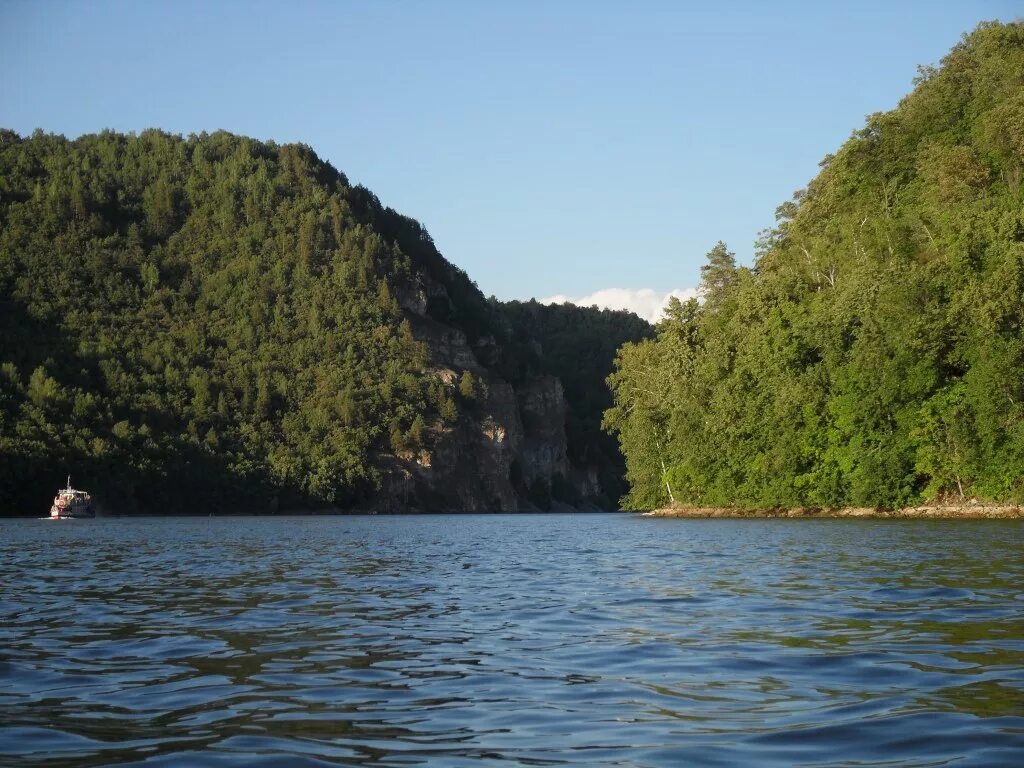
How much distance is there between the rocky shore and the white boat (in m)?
57.5

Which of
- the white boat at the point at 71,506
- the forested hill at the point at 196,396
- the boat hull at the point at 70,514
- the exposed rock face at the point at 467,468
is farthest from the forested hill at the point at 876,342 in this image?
the exposed rock face at the point at 467,468

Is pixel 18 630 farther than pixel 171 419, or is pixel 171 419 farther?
pixel 171 419

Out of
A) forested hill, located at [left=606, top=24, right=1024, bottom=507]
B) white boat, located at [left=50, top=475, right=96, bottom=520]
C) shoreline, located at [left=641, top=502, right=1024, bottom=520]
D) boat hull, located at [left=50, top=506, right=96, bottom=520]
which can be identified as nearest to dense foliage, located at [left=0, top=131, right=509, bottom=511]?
white boat, located at [left=50, top=475, right=96, bottom=520]

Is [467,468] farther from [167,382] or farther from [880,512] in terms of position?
[880,512]

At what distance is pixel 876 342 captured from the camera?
225 ft

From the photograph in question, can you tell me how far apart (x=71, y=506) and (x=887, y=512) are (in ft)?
248

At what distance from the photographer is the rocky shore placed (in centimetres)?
6234

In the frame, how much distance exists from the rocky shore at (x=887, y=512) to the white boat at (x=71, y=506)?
189 ft

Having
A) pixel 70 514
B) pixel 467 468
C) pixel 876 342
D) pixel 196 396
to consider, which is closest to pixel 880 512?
pixel 876 342

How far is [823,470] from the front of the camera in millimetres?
75375

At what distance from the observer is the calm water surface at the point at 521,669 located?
28.1 feet

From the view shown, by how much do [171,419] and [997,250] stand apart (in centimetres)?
11803

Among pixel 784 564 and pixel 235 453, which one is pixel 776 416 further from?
pixel 235 453

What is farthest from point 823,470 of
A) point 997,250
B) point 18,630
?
point 18,630
